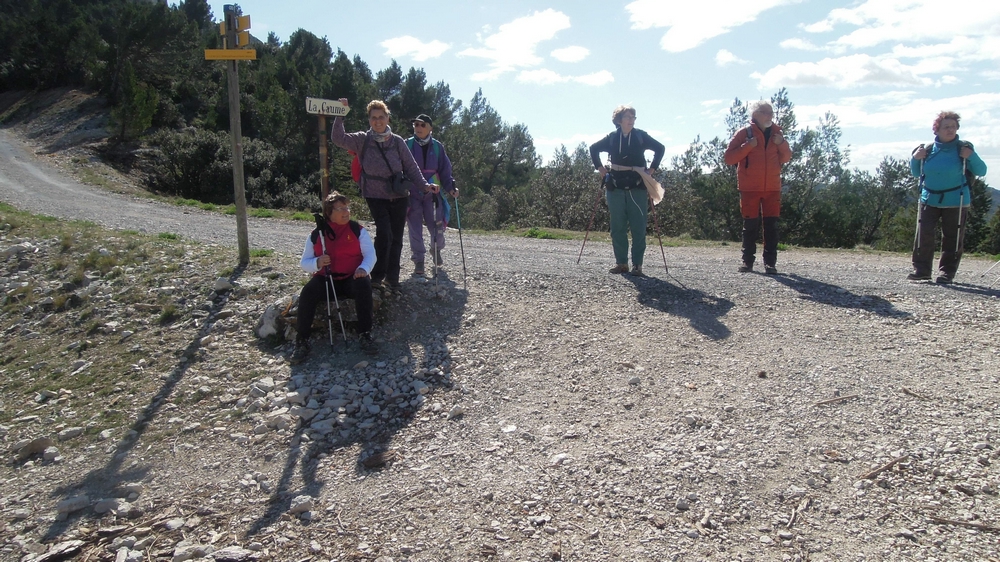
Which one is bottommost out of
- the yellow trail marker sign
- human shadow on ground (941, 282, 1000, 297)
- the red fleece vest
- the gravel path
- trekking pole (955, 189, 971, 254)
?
the gravel path

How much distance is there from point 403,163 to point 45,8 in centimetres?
5119

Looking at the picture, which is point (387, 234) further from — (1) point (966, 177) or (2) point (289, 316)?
(1) point (966, 177)

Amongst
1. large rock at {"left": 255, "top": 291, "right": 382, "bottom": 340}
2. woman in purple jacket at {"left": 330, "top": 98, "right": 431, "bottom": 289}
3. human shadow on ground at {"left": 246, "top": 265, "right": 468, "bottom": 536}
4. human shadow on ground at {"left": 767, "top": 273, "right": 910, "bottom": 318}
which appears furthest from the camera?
human shadow on ground at {"left": 767, "top": 273, "right": 910, "bottom": 318}

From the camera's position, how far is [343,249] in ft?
19.1

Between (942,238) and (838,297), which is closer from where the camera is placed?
(838,297)

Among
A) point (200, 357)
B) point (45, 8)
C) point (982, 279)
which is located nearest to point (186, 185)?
point (200, 357)

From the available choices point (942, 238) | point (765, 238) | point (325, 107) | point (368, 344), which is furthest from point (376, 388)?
point (942, 238)

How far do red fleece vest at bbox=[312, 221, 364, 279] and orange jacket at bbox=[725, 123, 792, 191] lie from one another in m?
4.80

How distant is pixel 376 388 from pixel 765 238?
5818 millimetres

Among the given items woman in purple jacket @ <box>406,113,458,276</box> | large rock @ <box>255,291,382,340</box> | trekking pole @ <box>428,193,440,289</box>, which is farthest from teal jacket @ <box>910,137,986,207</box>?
large rock @ <box>255,291,382,340</box>

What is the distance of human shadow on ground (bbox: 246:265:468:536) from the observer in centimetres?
430

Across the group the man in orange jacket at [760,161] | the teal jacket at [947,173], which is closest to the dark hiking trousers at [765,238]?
the man in orange jacket at [760,161]

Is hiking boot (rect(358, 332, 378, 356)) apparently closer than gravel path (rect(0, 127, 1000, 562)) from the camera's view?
No

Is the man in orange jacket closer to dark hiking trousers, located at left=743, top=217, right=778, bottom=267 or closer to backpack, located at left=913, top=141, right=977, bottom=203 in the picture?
dark hiking trousers, located at left=743, top=217, right=778, bottom=267
